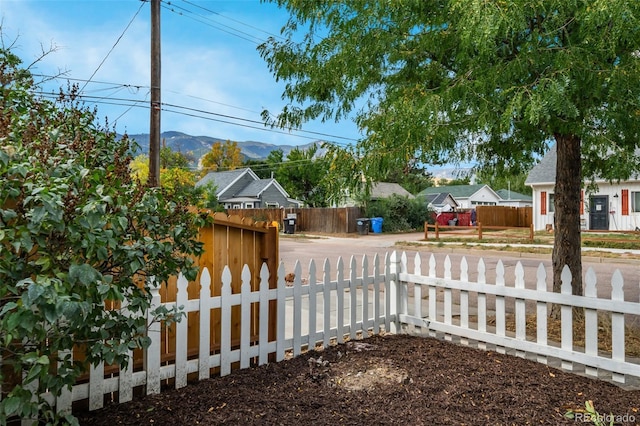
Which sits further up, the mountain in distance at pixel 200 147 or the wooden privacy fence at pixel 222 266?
the mountain in distance at pixel 200 147

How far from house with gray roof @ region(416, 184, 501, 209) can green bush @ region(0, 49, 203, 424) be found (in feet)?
157

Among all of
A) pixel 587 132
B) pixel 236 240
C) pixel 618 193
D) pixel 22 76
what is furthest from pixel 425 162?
pixel 618 193

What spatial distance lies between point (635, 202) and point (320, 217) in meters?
17.1

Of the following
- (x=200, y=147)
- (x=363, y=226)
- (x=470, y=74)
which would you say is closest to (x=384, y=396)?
(x=470, y=74)

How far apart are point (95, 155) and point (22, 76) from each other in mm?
1187

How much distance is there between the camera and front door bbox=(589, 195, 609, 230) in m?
21.8

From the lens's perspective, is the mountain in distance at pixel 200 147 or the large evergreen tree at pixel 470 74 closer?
the large evergreen tree at pixel 470 74

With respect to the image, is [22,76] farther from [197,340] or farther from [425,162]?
[425,162]

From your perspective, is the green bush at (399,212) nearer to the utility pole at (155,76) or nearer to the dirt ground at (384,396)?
the utility pole at (155,76)

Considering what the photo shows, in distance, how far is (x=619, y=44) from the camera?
3139 mm

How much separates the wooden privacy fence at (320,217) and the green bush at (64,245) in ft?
83.6

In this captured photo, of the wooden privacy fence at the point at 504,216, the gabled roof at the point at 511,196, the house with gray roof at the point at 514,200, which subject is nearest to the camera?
the wooden privacy fence at the point at 504,216

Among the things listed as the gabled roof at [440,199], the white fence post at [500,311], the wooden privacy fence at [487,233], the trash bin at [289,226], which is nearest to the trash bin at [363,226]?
the trash bin at [289,226]

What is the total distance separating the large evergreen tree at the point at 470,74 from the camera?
2.87 meters
